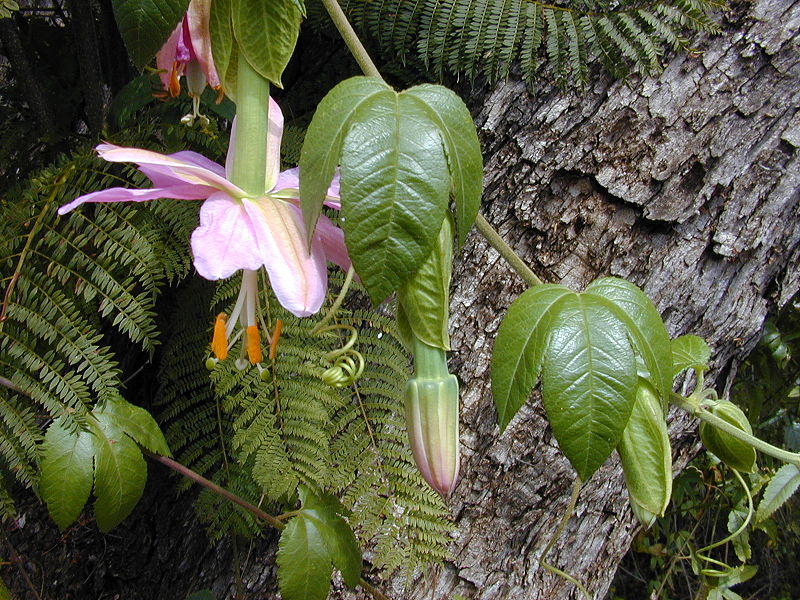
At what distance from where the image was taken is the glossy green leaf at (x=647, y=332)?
1.77ft

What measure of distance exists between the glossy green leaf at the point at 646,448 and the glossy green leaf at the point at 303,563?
39 centimetres

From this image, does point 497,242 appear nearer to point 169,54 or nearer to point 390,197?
point 390,197

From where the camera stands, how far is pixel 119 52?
110 cm

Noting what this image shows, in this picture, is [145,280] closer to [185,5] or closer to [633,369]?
[185,5]

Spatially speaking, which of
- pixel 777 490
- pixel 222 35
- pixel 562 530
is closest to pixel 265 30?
pixel 222 35

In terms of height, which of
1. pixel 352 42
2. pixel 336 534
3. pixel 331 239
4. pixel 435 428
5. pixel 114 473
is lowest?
pixel 336 534

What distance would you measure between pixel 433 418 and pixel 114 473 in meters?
0.44

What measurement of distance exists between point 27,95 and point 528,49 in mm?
745

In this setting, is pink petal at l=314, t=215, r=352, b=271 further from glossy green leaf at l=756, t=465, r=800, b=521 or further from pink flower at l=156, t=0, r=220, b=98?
glossy green leaf at l=756, t=465, r=800, b=521

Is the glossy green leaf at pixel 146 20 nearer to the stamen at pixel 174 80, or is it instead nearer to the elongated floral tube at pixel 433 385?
the stamen at pixel 174 80

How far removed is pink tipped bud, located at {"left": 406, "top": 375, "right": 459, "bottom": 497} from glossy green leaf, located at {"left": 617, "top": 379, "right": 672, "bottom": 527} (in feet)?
0.56

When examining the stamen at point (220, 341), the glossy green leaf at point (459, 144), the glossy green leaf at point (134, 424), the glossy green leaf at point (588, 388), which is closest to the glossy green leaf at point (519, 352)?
the glossy green leaf at point (588, 388)

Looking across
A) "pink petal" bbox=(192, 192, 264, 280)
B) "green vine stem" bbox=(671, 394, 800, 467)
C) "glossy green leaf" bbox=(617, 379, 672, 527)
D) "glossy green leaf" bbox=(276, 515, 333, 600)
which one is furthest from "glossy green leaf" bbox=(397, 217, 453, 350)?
"glossy green leaf" bbox=(276, 515, 333, 600)

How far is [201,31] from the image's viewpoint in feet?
1.78
